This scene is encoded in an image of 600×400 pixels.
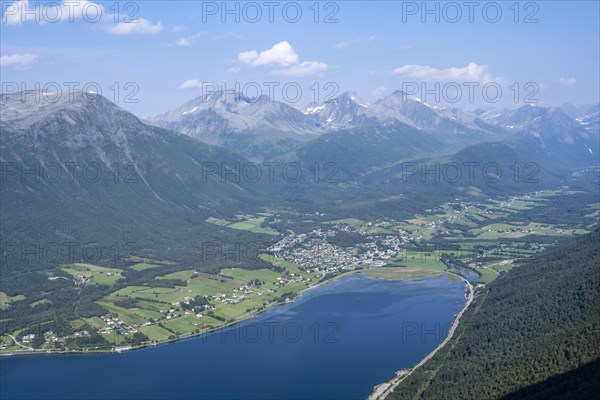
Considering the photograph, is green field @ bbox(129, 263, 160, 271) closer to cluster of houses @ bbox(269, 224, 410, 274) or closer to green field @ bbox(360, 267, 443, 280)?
cluster of houses @ bbox(269, 224, 410, 274)

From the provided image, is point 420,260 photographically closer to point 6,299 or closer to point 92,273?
point 92,273

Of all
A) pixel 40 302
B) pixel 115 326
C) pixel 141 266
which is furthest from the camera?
pixel 141 266

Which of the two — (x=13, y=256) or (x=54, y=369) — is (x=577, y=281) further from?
(x=13, y=256)

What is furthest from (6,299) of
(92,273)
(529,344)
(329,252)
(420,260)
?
(529,344)

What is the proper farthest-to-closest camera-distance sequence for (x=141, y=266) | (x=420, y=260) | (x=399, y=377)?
(x=420, y=260)
(x=141, y=266)
(x=399, y=377)

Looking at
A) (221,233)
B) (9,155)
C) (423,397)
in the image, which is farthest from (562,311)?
(9,155)

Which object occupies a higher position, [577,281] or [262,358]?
[577,281]
